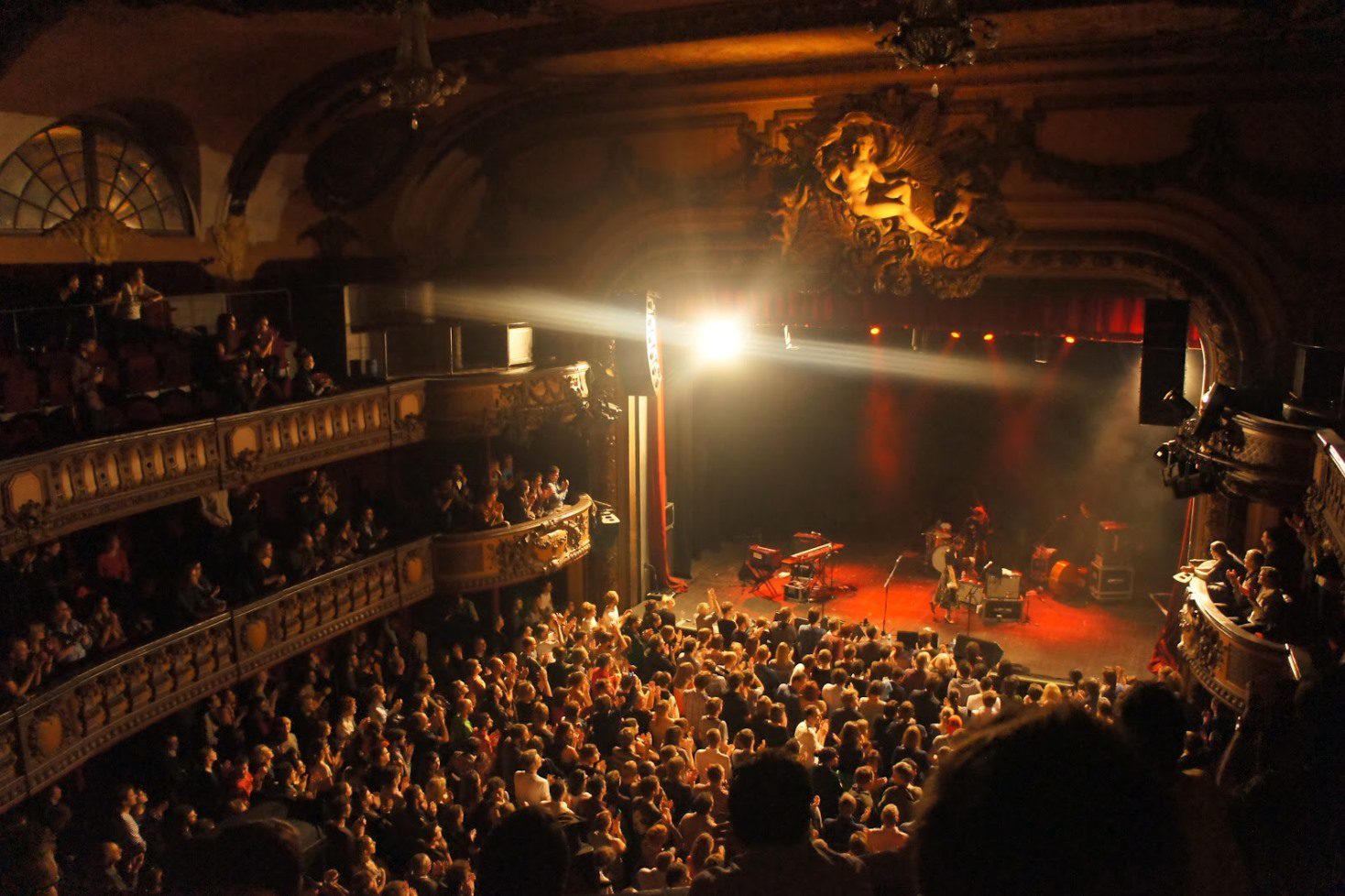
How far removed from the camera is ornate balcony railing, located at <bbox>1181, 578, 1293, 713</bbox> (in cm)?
945

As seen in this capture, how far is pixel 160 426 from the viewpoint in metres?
10.6

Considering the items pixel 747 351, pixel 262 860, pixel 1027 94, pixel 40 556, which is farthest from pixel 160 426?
pixel 747 351

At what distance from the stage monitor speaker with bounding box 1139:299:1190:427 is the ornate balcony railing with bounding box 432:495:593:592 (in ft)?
26.0

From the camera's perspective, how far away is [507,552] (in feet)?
48.4

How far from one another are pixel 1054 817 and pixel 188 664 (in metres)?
10.5

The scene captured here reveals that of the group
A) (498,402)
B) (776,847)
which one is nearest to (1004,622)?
(498,402)

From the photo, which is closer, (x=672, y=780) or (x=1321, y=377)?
(x=672, y=780)

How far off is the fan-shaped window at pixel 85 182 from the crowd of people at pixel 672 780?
5509 mm

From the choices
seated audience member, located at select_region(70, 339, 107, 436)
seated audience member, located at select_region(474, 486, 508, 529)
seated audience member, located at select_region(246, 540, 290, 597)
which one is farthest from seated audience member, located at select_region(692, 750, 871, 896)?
seated audience member, located at select_region(474, 486, 508, 529)

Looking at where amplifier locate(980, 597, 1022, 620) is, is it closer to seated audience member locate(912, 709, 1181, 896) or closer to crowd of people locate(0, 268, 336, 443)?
crowd of people locate(0, 268, 336, 443)

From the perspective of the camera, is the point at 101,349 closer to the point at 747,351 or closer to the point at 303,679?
the point at 303,679

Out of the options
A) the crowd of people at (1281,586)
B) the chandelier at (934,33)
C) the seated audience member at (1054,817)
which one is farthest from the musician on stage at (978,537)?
the seated audience member at (1054,817)

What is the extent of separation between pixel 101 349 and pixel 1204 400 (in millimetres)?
11550

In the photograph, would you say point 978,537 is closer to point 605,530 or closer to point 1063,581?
point 1063,581
